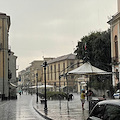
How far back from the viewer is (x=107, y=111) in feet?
24.1

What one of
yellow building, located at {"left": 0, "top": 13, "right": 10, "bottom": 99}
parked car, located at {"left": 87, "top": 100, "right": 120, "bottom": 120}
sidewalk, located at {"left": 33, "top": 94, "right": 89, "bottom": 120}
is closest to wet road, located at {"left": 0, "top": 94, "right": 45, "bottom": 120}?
sidewalk, located at {"left": 33, "top": 94, "right": 89, "bottom": 120}

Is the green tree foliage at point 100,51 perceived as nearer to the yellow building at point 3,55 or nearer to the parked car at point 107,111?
the yellow building at point 3,55

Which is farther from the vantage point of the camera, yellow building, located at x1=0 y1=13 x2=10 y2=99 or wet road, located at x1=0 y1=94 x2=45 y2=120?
yellow building, located at x1=0 y1=13 x2=10 y2=99

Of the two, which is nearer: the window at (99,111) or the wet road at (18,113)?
the window at (99,111)

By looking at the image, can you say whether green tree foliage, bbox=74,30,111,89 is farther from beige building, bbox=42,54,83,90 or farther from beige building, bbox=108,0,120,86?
beige building, bbox=42,54,83,90

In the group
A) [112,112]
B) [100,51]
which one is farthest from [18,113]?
[100,51]

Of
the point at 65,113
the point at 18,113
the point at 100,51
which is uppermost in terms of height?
the point at 100,51

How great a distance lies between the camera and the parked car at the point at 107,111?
6.95 meters

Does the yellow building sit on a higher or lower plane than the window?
higher

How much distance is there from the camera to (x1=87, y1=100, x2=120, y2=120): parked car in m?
6.95

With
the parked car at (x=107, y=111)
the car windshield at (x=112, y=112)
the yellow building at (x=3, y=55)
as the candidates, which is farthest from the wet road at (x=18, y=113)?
the yellow building at (x=3, y=55)

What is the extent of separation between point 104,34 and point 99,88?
975cm

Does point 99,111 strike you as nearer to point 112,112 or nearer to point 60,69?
point 112,112

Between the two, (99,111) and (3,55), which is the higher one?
(3,55)
